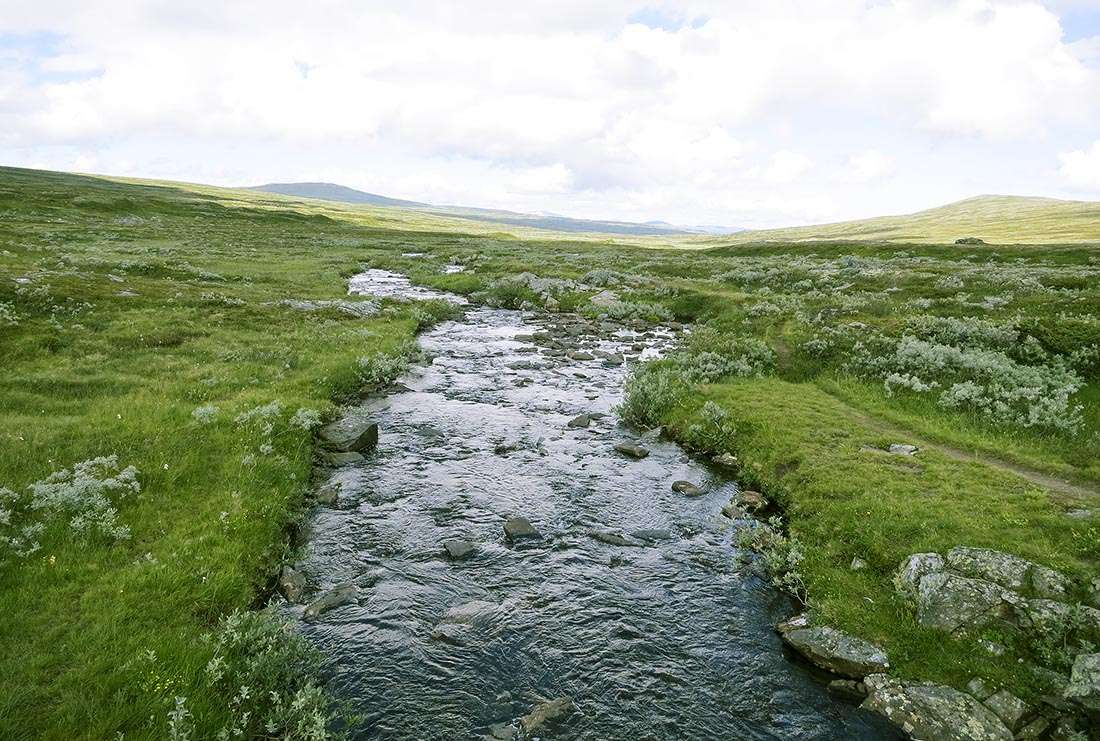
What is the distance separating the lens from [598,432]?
914 inches

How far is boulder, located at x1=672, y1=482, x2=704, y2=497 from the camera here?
18.5 metres

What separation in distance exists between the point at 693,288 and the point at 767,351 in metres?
22.8

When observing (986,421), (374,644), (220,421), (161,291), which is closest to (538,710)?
(374,644)

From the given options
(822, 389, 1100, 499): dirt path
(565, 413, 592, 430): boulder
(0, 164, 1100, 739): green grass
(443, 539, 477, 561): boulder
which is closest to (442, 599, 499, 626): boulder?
(443, 539, 477, 561): boulder

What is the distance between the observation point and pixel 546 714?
34.0 feet

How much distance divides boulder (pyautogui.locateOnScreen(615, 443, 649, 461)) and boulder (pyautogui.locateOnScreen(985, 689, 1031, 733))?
1184 centimetres

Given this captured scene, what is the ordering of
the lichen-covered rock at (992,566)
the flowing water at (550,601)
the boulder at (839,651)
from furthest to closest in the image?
the lichen-covered rock at (992,566) → the boulder at (839,651) → the flowing water at (550,601)

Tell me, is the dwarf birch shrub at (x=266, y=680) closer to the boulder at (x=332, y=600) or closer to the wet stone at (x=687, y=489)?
the boulder at (x=332, y=600)

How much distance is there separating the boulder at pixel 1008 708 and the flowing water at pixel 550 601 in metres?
1.79

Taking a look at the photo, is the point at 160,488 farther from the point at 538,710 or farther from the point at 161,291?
the point at 161,291

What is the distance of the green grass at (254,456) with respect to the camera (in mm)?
10156

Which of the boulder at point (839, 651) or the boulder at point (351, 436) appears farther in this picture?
the boulder at point (351, 436)

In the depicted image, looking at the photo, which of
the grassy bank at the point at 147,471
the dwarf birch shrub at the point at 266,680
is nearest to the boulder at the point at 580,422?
the grassy bank at the point at 147,471

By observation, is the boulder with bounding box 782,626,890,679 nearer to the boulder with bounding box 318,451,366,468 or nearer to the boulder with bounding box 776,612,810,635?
the boulder with bounding box 776,612,810,635
